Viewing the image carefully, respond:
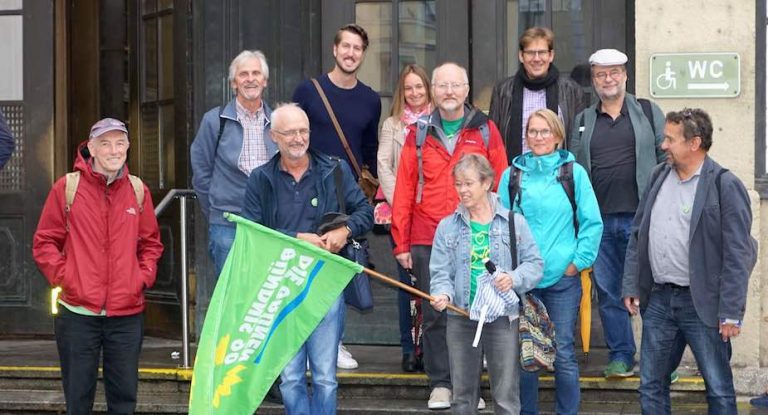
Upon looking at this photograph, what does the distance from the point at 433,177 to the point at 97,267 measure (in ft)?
6.08

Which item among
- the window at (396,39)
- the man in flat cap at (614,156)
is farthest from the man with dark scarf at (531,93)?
the window at (396,39)

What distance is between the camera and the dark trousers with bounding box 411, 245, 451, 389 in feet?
25.3

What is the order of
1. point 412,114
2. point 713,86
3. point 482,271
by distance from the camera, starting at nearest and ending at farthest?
point 482,271
point 412,114
point 713,86

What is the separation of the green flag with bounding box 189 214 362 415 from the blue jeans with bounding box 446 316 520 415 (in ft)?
2.06

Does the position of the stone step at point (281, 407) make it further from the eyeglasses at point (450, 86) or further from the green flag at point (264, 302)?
the eyeglasses at point (450, 86)

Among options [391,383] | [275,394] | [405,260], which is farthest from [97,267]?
[391,383]

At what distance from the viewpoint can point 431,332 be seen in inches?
304

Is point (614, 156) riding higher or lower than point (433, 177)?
higher

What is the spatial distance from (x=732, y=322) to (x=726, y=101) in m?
2.32

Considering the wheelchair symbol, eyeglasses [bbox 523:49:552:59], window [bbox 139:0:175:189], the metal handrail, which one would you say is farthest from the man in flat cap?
window [bbox 139:0:175:189]

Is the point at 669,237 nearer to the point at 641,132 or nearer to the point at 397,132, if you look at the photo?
the point at 641,132

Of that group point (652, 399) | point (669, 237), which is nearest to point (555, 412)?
point (652, 399)

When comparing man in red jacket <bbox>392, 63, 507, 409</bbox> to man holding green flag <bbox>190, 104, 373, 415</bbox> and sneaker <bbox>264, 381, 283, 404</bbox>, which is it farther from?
sneaker <bbox>264, 381, 283, 404</bbox>

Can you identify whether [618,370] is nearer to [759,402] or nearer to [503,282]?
[759,402]
